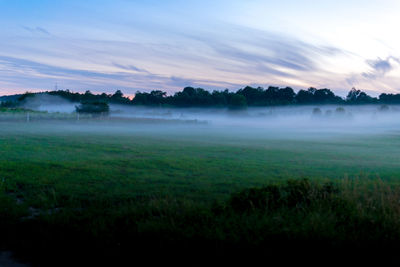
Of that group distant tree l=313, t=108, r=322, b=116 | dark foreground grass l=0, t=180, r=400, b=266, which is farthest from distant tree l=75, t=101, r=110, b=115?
dark foreground grass l=0, t=180, r=400, b=266

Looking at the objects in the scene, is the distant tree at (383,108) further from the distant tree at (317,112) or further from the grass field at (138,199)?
the grass field at (138,199)

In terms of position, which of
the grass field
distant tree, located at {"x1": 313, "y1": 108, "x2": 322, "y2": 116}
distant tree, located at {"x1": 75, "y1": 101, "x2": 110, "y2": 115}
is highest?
distant tree, located at {"x1": 313, "y1": 108, "x2": 322, "y2": 116}

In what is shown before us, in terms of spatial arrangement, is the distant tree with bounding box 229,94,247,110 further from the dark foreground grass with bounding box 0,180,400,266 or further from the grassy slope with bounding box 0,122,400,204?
the dark foreground grass with bounding box 0,180,400,266

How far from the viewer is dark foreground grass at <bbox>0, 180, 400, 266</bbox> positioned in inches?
243

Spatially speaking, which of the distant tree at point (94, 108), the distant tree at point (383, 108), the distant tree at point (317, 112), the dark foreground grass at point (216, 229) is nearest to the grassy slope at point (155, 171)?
the dark foreground grass at point (216, 229)

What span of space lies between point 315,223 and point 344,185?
338 cm

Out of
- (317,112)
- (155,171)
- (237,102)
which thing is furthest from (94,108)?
(317,112)

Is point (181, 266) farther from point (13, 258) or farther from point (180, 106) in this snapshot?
point (180, 106)

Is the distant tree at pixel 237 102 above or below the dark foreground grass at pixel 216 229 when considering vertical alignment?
above

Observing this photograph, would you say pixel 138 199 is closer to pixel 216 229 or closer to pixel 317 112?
pixel 216 229

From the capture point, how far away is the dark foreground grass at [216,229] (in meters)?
6.18

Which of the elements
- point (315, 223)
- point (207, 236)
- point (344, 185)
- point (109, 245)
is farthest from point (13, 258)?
point (344, 185)

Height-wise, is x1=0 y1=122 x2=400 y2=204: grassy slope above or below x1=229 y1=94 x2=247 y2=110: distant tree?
below

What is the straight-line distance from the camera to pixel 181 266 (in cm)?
590
